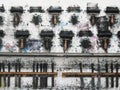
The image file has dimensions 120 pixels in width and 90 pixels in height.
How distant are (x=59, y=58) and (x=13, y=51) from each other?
0.73 m

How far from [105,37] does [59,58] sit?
2.60 feet

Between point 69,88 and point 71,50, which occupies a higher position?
point 71,50

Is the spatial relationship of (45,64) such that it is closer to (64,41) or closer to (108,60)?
(64,41)

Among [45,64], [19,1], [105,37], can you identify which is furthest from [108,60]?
[19,1]

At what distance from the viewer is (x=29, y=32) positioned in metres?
4.86

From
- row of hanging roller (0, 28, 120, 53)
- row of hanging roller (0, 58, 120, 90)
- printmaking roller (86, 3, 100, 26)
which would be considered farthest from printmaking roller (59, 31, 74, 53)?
printmaking roller (86, 3, 100, 26)

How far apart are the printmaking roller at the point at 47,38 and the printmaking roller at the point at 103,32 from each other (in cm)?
76

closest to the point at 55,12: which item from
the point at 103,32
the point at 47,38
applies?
the point at 47,38

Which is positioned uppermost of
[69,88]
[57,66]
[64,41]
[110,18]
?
[110,18]

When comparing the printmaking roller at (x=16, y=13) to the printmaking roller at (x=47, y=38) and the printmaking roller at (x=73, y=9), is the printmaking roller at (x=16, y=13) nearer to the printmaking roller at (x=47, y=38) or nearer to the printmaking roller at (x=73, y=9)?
the printmaking roller at (x=47, y=38)

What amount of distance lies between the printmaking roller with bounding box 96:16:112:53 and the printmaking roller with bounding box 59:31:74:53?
44 centimetres

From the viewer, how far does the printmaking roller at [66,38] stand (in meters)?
4.81

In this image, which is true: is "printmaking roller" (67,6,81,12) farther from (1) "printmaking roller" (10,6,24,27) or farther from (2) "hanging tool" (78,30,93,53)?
(1) "printmaking roller" (10,6,24,27)

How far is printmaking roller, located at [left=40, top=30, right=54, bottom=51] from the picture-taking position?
15.8 ft
